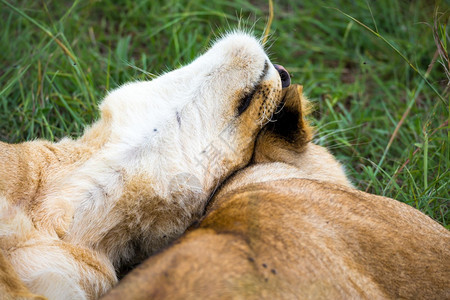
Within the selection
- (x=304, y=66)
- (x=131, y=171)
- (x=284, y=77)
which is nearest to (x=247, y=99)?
(x=284, y=77)

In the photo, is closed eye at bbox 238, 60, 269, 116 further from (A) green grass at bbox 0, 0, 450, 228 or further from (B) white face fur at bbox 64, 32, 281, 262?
(A) green grass at bbox 0, 0, 450, 228

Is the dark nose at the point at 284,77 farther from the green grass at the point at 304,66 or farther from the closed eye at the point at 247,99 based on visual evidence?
the green grass at the point at 304,66

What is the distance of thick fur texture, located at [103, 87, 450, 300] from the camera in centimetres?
189

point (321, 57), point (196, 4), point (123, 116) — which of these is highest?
point (123, 116)

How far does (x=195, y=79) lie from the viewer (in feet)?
9.86

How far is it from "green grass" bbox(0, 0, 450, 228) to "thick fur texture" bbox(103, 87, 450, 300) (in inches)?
46.8

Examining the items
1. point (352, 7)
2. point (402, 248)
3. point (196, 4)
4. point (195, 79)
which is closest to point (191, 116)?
point (195, 79)

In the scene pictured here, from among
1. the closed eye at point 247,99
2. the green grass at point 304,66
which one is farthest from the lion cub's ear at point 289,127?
the green grass at point 304,66

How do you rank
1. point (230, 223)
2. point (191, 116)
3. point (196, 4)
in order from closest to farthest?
point (230, 223)
point (191, 116)
point (196, 4)

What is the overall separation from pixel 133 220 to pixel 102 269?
0.84 ft

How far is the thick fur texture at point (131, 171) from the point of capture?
2471mm

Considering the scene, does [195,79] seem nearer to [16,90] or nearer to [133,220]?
[133,220]

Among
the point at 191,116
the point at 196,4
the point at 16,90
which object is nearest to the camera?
the point at 191,116

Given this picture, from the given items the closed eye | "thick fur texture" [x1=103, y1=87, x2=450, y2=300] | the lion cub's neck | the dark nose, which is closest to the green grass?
the dark nose
